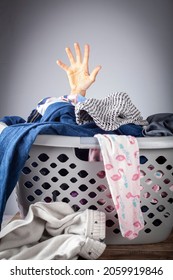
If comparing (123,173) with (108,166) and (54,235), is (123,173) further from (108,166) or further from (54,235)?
(54,235)

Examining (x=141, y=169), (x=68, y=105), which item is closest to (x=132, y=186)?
(x=141, y=169)

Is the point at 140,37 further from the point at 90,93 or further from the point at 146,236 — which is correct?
the point at 146,236

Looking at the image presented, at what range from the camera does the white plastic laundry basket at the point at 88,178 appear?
3.03 feet

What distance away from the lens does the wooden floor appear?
933mm

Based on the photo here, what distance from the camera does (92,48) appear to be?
1564 mm

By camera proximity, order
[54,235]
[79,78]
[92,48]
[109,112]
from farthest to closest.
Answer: [92,48] < [79,78] < [109,112] < [54,235]

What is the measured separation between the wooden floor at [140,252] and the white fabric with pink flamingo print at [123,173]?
0.06 meters

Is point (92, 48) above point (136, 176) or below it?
above

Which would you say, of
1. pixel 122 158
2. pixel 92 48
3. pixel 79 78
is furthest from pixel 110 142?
pixel 92 48

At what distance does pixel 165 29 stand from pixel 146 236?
31.0 inches

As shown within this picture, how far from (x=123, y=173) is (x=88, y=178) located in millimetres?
83

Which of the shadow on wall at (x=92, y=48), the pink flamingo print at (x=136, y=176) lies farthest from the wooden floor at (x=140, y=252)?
the shadow on wall at (x=92, y=48)

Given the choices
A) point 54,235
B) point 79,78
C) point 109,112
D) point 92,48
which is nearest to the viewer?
point 54,235

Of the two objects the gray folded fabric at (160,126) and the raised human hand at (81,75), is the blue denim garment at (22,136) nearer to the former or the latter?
the gray folded fabric at (160,126)
